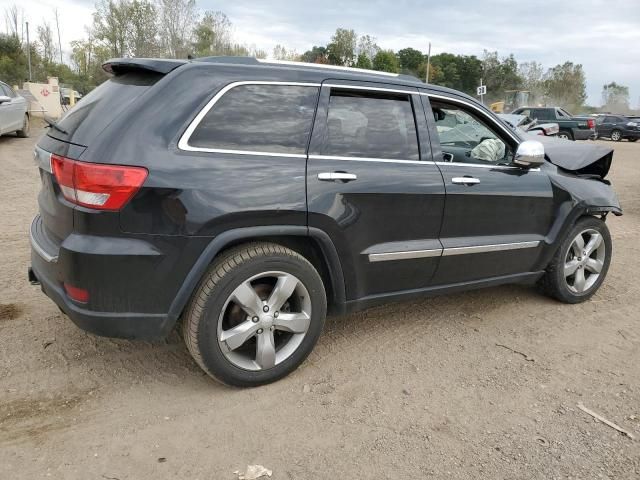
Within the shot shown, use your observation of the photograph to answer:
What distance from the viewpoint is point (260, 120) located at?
2.96 m

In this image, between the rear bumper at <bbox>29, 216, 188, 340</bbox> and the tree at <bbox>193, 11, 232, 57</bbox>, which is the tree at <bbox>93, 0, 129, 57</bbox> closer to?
the tree at <bbox>193, 11, 232, 57</bbox>

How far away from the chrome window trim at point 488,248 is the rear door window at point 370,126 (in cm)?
67

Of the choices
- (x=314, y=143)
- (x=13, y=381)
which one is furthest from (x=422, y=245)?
(x=13, y=381)

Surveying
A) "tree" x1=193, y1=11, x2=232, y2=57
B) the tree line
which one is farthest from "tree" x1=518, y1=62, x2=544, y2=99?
"tree" x1=193, y1=11, x2=232, y2=57

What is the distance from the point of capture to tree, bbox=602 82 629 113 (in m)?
75.6

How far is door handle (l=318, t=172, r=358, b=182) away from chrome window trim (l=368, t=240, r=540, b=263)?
489mm

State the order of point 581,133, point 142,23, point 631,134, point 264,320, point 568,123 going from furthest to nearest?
point 142,23 < point 631,134 < point 568,123 < point 581,133 < point 264,320

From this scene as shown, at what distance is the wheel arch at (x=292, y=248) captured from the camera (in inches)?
108

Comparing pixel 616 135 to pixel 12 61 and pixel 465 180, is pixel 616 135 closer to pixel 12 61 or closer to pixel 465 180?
pixel 465 180

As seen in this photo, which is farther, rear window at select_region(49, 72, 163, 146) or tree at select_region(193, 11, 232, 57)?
tree at select_region(193, 11, 232, 57)

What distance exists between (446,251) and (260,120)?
1508 millimetres

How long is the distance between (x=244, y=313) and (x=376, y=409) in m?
0.89

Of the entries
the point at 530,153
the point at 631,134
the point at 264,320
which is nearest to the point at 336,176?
the point at 264,320

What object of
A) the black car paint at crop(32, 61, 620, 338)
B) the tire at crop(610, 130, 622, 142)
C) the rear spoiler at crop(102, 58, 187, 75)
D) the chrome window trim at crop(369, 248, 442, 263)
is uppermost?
the rear spoiler at crop(102, 58, 187, 75)
